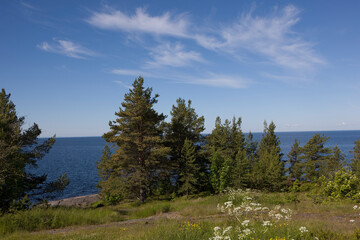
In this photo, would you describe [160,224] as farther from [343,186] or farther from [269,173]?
[269,173]

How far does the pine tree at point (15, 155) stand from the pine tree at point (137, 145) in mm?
5664

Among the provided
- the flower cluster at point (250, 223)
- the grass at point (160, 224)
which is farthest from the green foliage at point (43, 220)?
the flower cluster at point (250, 223)

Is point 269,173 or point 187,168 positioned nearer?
point 187,168

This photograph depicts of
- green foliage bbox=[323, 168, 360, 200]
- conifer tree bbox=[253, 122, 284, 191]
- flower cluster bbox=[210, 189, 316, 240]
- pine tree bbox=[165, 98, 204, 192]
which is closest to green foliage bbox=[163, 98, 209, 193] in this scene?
pine tree bbox=[165, 98, 204, 192]

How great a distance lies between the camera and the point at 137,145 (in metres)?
22.7

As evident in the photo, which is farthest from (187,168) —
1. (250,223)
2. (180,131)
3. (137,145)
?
(250,223)

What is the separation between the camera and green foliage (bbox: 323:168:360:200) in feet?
43.6


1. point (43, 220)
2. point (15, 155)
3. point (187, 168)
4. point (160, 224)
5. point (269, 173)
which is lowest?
point (269, 173)

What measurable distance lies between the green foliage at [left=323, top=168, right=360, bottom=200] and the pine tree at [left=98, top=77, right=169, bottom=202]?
14.2m

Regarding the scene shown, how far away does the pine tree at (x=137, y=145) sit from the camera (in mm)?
22141

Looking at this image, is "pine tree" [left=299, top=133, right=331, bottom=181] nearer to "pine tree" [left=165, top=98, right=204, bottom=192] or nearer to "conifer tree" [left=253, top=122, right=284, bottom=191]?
"conifer tree" [left=253, top=122, right=284, bottom=191]

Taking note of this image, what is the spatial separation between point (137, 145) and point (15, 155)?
35.7 feet

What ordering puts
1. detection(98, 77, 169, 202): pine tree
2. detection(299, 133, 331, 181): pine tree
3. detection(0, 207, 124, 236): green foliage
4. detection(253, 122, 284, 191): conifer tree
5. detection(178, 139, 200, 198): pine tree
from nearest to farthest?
1. detection(0, 207, 124, 236): green foliage
2. detection(98, 77, 169, 202): pine tree
3. detection(178, 139, 200, 198): pine tree
4. detection(253, 122, 284, 191): conifer tree
5. detection(299, 133, 331, 181): pine tree

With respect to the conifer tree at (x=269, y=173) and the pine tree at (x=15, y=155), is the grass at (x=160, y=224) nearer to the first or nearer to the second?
the pine tree at (x=15, y=155)
